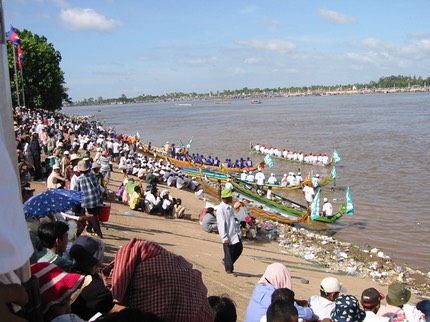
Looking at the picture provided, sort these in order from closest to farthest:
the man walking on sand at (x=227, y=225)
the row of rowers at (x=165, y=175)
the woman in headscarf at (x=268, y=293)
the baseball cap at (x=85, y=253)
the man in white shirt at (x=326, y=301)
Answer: the baseball cap at (x=85, y=253), the woman in headscarf at (x=268, y=293), the man in white shirt at (x=326, y=301), the man walking on sand at (x=227, y=225), the row of rowers at (x=165, y=175)

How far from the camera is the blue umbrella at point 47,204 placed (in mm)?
4855

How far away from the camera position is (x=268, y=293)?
145 inches

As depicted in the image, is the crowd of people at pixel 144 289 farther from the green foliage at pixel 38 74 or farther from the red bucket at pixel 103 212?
the green foliage at pixel 38 74

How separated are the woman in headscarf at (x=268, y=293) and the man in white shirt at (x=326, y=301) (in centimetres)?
44

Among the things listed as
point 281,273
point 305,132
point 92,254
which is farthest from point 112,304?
point 305,132

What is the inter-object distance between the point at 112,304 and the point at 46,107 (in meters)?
55.8

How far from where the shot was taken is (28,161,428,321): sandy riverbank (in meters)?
6.88

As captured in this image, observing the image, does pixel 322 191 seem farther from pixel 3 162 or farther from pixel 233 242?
pixel 3 162

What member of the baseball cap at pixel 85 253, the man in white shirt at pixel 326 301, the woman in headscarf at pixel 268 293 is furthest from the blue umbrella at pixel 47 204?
the man in white shirt at pixel 326 301

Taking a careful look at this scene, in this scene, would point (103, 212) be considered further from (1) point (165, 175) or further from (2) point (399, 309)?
(1) point (165, 175)

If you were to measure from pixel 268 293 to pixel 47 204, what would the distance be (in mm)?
2771

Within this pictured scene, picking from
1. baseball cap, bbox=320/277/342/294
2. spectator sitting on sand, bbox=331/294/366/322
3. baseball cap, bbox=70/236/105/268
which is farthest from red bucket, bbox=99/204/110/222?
spectator sitting on sand, bbox=331/294/366/322

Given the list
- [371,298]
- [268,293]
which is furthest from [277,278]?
[371,298]

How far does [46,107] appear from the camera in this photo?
5419cm
